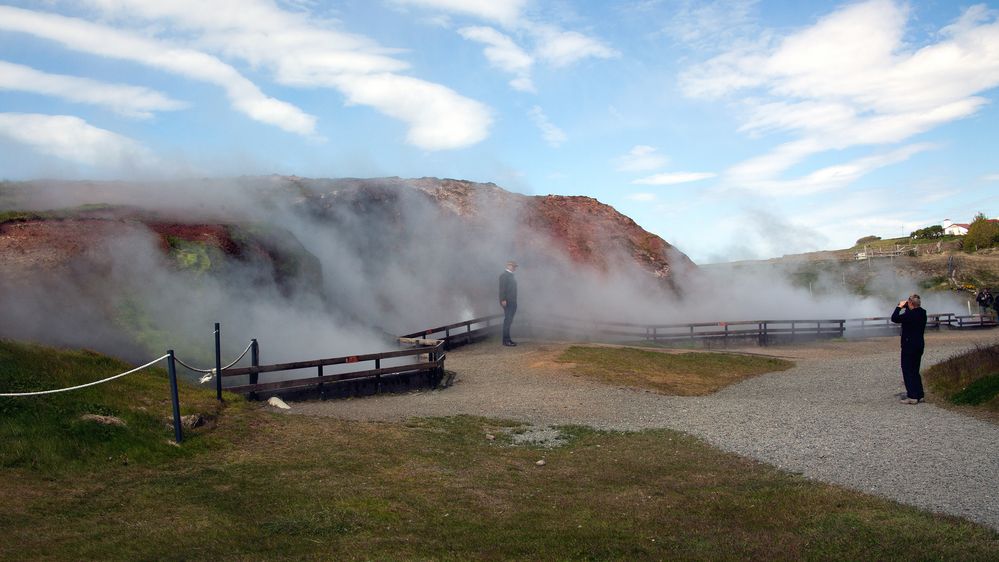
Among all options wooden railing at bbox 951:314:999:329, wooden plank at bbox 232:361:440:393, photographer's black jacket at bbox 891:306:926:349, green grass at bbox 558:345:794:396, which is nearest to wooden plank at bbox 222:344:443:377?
wooden plank at bbox 232:361:440:393

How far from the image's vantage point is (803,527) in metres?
6.64

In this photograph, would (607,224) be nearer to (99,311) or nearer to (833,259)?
(99,311)

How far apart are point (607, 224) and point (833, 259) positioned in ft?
132

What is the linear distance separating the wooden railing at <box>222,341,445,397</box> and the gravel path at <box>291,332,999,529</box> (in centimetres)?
49

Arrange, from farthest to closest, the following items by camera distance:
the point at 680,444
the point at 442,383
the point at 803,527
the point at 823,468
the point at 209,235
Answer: the point at 209,235 < the point at 442,383 < the point at 680,444 < the point at 823,468 < the point at 803,527

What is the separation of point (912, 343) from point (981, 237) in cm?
6888

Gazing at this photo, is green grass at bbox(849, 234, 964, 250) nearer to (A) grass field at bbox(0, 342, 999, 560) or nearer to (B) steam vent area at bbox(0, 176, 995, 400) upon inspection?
(B) steam vent area at bbox(0, 176, 995, 400)

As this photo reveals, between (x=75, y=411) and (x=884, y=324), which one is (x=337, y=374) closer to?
(x=75, y=411)

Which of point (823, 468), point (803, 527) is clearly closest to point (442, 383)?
point (823, 468)

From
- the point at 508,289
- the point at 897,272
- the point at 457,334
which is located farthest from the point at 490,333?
the point at 897,272

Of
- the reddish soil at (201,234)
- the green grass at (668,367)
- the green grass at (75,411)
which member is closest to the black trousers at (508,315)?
the green grass at (668,367)

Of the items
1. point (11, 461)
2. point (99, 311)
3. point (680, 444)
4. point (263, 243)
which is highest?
point (263, 243)

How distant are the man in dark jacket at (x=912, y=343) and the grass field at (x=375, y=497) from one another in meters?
6.03

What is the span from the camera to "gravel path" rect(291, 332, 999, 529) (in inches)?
329
